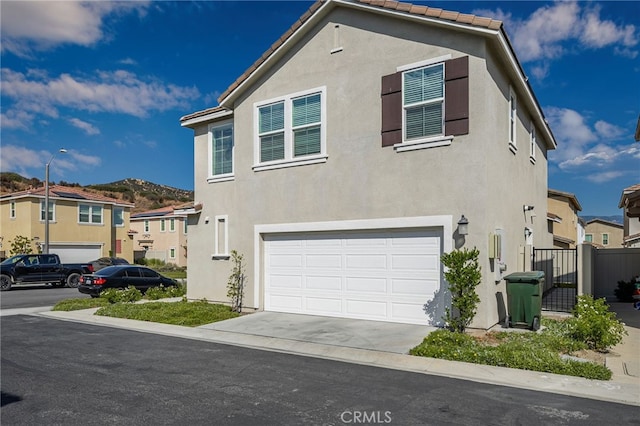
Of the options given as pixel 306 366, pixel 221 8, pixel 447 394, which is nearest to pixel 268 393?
pixel 306 366

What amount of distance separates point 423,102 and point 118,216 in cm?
3506

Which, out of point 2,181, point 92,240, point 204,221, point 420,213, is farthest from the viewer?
point 2,181

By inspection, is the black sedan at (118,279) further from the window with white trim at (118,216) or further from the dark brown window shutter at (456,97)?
the window with white trim at (118,216)

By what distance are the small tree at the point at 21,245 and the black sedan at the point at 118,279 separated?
1796cm

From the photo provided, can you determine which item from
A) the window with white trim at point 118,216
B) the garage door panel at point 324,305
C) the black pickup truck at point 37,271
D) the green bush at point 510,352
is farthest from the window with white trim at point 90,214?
the green bush at point 510,352

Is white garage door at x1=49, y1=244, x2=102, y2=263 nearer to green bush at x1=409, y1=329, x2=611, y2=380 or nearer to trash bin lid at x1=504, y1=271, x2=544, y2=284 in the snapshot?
green bush at x1=409, y1=329, x2=611, y2=380

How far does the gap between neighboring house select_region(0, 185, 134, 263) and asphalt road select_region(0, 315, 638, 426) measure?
2862cm

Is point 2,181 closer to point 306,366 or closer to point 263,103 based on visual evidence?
point 263,103

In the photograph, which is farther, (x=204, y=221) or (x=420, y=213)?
(x=204, y=221)

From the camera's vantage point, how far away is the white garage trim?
31.7 feet

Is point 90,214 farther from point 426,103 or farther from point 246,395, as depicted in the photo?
point 246,395

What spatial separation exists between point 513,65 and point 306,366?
849cm

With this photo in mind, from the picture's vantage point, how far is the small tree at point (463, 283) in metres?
8.88

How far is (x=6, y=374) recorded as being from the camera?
6871 millimetres
